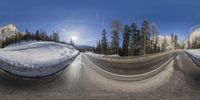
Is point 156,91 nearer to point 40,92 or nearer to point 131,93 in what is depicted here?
point 131,93

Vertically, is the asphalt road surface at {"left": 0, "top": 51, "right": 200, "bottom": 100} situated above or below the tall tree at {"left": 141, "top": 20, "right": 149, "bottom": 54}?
below

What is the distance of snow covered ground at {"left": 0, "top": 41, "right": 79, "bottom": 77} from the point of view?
27.4 ft

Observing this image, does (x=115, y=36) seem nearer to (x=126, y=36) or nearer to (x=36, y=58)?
(x=126, y=36)

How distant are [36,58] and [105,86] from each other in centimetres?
229

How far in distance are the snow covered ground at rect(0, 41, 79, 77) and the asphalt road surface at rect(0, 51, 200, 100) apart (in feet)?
0.84

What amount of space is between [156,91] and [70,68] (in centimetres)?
341

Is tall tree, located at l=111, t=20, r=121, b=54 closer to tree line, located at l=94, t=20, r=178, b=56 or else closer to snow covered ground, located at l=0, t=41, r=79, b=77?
tree line, located at l=94, t=20, r=178, b=56

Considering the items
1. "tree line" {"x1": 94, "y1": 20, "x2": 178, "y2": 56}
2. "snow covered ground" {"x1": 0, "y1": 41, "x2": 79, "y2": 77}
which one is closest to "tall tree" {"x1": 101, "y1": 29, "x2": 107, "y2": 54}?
"tree line" {"x1": 94, "y1": 20, "x2": 178, "y2": 56}

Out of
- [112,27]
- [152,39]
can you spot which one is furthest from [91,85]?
[152,39]

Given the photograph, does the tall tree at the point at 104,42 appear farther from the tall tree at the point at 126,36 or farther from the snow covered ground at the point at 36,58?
the snow covered ground at the point at 36,58

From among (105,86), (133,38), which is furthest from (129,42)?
(105,86)

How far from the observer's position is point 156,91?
8391 mm

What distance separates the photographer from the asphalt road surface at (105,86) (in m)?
7.67

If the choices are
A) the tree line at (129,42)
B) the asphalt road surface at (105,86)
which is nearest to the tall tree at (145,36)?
the tree line at (129,42)
